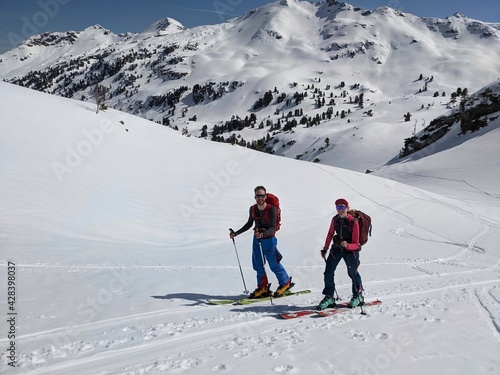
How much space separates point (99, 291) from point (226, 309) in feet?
9.69

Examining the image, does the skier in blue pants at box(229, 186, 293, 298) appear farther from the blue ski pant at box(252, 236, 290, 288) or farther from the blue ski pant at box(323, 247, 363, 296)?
the blue ski pant at box(323, 247, 363, 296)

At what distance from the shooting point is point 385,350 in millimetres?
4715

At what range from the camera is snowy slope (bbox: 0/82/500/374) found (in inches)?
185

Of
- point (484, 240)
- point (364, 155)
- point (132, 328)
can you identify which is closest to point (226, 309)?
point (132, 328)

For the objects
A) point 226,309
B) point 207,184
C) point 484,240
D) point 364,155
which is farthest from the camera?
point 364,155

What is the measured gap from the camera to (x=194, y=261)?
11.6 meters

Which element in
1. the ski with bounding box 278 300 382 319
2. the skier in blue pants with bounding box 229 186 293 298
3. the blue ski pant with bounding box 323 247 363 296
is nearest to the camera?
the ski with bounding box 278 300 382 319

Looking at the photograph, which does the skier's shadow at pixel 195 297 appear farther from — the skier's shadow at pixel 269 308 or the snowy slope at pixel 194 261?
the skier's shadow at pixel 269 308

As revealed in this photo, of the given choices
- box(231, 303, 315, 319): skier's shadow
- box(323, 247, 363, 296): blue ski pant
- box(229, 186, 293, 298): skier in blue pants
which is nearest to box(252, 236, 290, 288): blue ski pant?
box(229, 186, 293, 298): skier in blue pants

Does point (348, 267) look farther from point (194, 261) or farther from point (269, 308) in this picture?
point (194, 261)

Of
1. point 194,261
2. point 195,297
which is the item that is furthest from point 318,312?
point 194,261

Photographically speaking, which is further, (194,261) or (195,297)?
(194,261)

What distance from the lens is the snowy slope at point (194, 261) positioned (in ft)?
15.4

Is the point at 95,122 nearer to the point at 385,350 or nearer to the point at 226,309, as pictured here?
the point at 226,309
